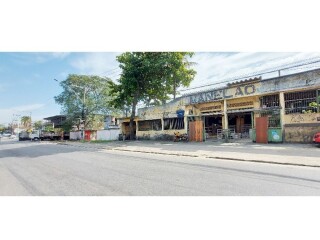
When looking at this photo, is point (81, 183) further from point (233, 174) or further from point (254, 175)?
point (254, 175)

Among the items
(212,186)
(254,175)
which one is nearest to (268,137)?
(254,175)

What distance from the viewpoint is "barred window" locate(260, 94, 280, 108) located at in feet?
55.5

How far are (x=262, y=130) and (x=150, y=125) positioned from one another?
13.5 meters

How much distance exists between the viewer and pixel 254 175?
22.8 feet

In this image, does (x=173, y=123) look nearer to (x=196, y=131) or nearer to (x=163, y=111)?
(x=163, y=111)

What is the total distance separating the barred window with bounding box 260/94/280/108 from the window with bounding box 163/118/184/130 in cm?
774

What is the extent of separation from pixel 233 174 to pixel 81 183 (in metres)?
4.46

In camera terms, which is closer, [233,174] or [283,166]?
[233,174]

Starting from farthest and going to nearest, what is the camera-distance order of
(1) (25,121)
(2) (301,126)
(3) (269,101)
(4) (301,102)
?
(1) (25,121) → (3) (269,101) → (4) (301,102) → (2) (301,126)

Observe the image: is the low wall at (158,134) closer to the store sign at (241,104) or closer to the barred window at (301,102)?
the store sign at (241,104)

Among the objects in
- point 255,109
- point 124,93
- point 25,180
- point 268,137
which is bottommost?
point 25,180

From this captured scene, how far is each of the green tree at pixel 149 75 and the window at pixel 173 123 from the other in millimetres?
4656

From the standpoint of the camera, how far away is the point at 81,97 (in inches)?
1599

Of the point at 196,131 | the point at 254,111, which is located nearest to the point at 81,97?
the point at 196,131
